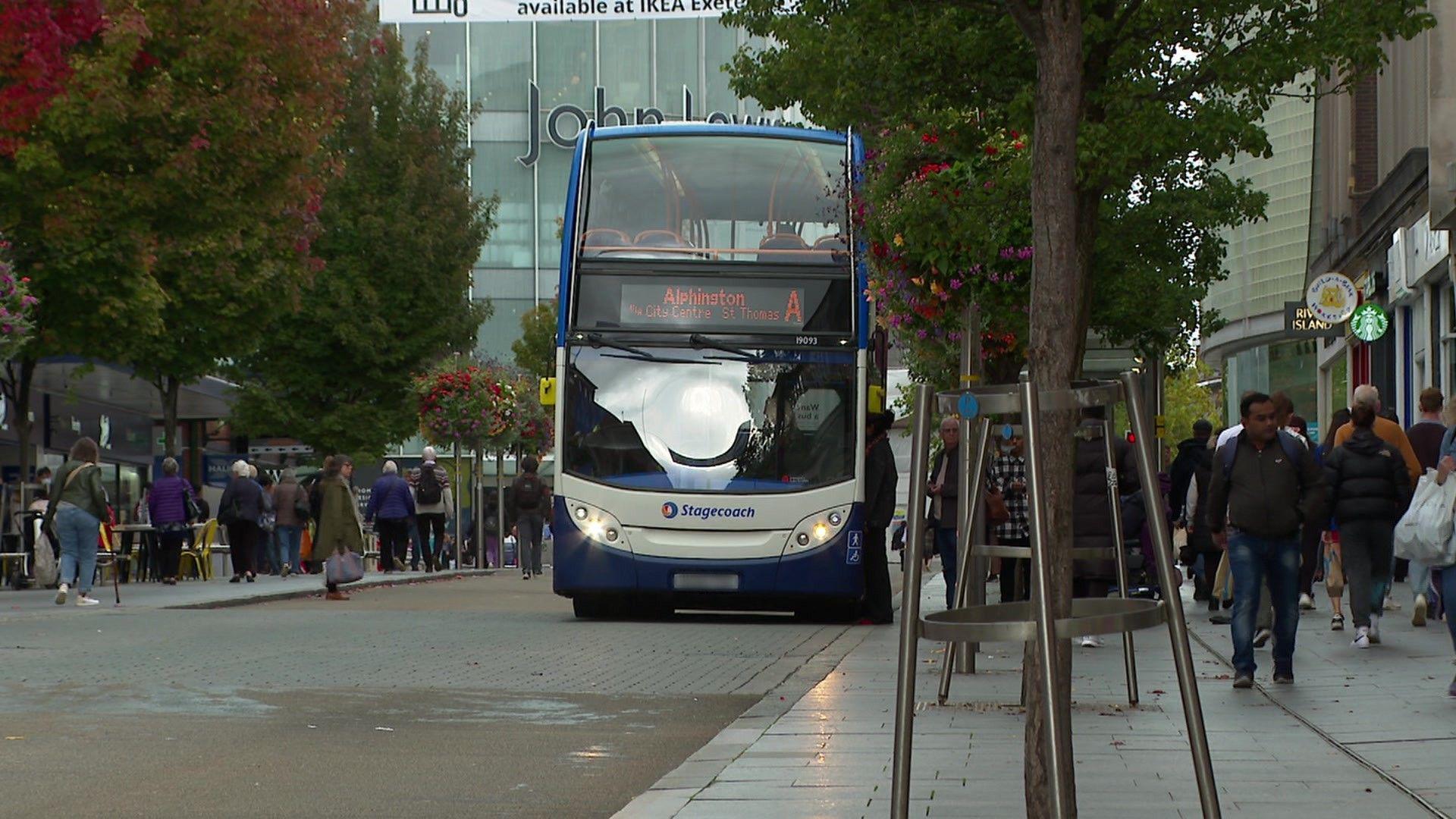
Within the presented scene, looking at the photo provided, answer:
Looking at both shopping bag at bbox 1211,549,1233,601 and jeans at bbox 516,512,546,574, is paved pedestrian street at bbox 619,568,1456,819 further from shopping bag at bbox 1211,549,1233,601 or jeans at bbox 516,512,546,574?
jeans at bbox 516,512,546,574

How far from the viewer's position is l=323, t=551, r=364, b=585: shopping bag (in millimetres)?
24406

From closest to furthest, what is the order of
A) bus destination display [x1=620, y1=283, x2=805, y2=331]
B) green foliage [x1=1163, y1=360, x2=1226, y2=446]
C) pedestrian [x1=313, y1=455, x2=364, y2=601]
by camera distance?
1. bus destination display [x1=620, y1=283, x2=805, y2=331]
2. pedestrian [x1=313, y1=455, x2=364, y2=601]
3. green foliage [x1=1163, y1=360, x2=1226, y2=446]

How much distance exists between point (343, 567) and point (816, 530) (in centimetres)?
763

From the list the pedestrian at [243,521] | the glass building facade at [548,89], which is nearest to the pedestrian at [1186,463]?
the pedestrian at [243,521]

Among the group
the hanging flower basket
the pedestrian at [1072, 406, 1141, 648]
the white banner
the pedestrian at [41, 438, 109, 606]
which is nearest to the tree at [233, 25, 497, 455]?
the hanging flower basket

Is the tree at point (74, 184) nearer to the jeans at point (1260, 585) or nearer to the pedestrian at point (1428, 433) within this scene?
the pedestrian at point (1428, 433)

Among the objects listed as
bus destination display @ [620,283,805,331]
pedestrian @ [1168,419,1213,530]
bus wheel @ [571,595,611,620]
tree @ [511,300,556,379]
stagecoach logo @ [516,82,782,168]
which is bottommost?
bus wheel @ [571,595,611,620]

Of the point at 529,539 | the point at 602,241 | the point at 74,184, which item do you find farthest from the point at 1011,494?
the point at 529,539

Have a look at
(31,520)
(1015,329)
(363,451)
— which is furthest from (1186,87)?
(363,451)

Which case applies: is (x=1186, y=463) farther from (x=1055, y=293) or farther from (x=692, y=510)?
(x=1055, y=293)

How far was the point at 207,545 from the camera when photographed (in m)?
32.1

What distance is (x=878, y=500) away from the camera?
19.1m

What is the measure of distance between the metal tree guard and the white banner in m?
28.5

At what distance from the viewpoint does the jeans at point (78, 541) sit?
846 inches
